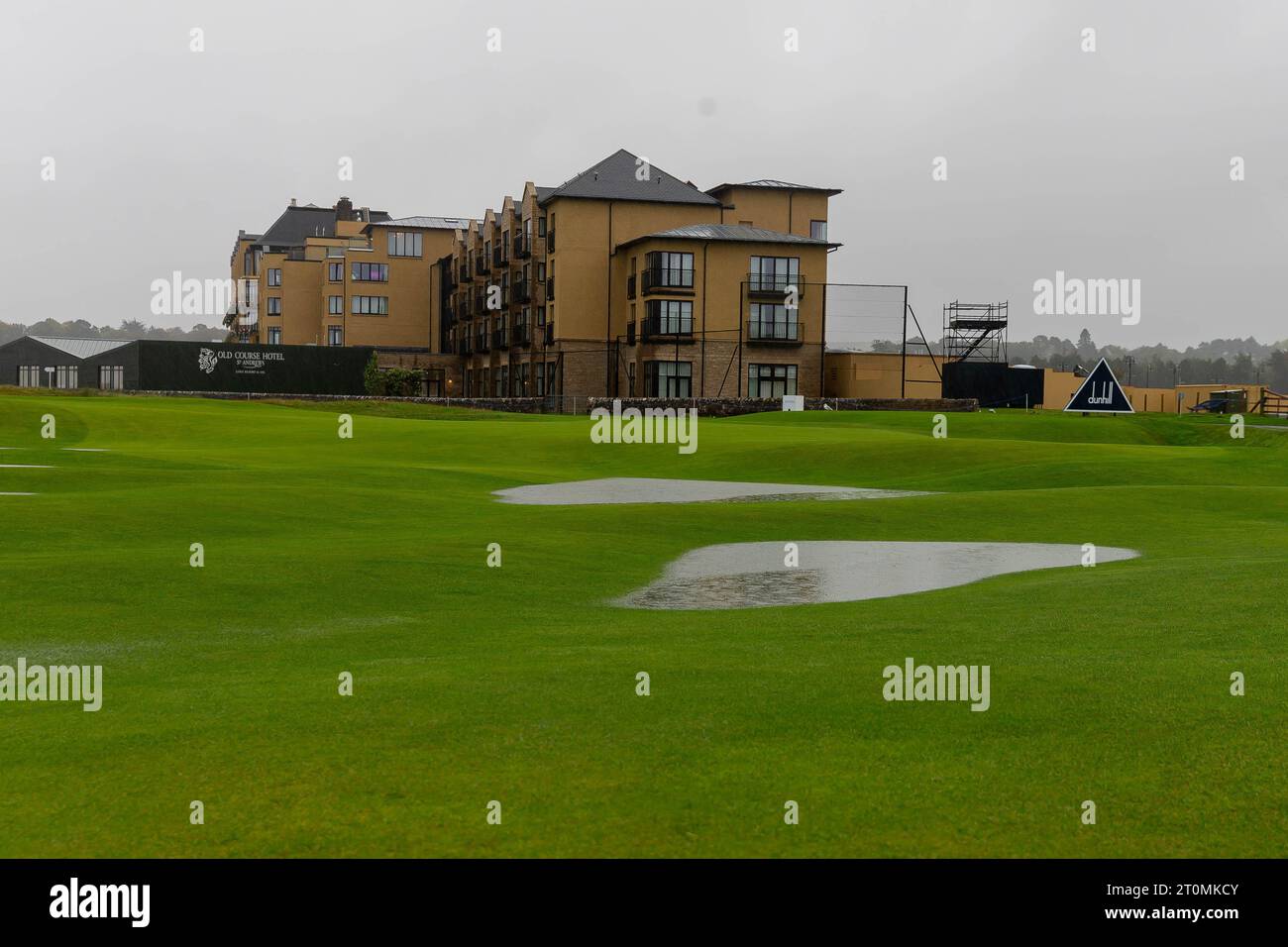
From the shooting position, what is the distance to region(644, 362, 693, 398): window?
96.1m

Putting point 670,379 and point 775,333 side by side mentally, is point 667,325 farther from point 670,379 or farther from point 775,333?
point 775,333

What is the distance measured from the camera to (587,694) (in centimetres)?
1077

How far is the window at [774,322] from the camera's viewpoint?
97.8m

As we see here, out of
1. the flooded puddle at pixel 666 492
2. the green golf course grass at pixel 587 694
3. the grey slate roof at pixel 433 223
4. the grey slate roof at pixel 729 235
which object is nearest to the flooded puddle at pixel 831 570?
the green golf course grass at pixel 587 694

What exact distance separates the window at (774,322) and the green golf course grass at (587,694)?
228 ft

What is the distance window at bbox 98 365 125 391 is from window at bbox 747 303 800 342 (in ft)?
167

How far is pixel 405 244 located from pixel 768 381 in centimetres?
5658

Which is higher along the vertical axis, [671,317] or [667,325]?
[671,317]

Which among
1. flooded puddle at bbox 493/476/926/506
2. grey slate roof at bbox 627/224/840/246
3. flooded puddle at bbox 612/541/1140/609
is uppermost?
grey slate roof at bbox 627/224/840/246

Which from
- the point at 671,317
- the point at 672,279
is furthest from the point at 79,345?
the point at 672,279

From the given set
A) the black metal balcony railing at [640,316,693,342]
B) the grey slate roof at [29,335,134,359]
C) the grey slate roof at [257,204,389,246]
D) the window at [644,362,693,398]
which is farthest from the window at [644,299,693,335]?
the grey slate roof at [257,204,389,246]

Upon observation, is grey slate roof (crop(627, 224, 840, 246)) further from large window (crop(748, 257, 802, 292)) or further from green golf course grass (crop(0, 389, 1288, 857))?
green golf course grass (crop(0, 389, 1288, 857))
